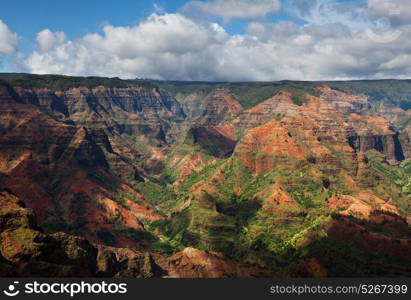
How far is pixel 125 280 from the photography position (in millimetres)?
74750

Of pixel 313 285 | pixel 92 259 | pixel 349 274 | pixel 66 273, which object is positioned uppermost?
pixel 313 285

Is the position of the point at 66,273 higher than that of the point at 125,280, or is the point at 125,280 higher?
the point at 125,280

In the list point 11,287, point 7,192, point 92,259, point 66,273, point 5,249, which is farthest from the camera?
point 7,192

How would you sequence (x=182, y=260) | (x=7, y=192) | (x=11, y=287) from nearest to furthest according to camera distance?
(x=11, y=287), (x=7, y=192), (x=182, y=260)

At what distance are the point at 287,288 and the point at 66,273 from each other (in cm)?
6648

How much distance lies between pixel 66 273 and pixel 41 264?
8.12 meters

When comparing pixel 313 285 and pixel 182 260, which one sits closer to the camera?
pixel 313 285

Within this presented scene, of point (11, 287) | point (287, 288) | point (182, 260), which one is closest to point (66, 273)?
point (11, 287)

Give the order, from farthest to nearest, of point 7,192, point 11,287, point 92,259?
point 7,192
point 92,259
point 11,287

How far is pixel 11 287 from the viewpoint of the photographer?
73375mm

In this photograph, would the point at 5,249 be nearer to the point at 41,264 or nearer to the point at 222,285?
the point at 41,264

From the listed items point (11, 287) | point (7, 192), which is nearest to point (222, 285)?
point (11, 287)

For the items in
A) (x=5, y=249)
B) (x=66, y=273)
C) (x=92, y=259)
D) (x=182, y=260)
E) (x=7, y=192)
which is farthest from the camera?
(x=182, y=260)

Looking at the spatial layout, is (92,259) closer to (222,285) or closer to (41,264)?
(41,264)
